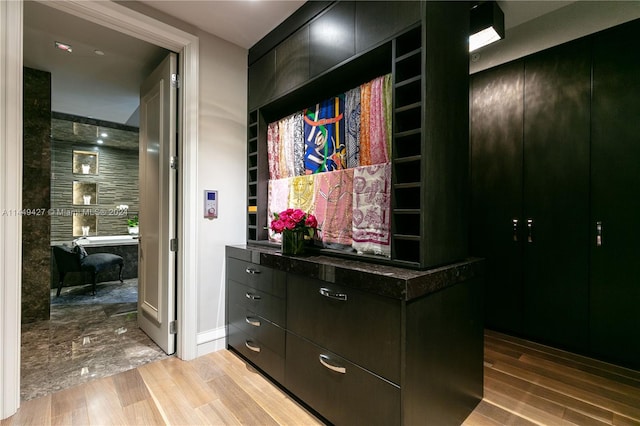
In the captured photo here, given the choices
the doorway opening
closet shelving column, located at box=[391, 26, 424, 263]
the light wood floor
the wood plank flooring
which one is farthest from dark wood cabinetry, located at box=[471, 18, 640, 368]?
the doorway opening

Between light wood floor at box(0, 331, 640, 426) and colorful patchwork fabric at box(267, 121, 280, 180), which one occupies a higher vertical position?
colorful patchwork fabric at box(267, 121, 280, 180)

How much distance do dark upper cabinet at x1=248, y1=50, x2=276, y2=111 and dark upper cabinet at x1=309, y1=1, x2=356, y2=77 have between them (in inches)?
20.1

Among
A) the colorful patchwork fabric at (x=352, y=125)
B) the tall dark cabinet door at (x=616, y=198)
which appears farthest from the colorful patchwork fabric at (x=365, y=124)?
→ the tall dark cabinet door at (x=616, y=198)

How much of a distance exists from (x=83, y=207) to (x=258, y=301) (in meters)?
5.29

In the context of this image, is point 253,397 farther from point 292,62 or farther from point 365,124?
point 292,62

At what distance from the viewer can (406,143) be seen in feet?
5.26

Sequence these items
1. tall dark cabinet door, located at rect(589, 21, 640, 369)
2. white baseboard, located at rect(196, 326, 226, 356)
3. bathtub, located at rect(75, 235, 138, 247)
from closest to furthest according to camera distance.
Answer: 1. tall dark cabinet door, located at rect(589, 21, 640, 369)
2. white baseboard, located at rect(196, 326, 226, 356)
3. bathtub, located at rect(75, 235, 138, 247)

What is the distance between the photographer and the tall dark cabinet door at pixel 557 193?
2332 millimetres

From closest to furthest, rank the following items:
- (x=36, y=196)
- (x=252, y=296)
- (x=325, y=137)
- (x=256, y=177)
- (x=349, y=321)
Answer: (x=349, y=321) → (x=325, y=137) → (x=252, y=296) → (x=256, y=177) → (x=36, y=196)

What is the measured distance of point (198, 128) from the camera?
2.43 m

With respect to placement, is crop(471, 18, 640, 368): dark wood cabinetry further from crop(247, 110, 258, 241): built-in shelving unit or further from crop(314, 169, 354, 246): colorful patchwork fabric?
crop(247, 110, 258, 241): built-in shelving unit

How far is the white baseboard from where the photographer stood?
242cm

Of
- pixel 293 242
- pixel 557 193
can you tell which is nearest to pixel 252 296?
pixel 293 242

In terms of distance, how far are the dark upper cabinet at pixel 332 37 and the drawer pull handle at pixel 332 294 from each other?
1.42m
